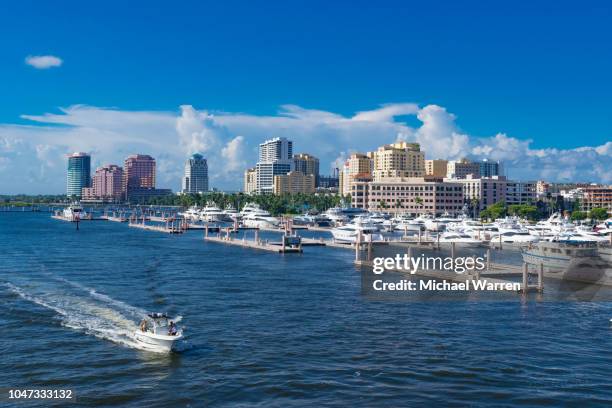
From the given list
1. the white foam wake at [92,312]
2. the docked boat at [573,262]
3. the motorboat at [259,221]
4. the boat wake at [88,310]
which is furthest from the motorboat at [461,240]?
the white foam wake at [92,312]

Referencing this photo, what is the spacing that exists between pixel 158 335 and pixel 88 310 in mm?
12713

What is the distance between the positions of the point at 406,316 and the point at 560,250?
88.5 feet

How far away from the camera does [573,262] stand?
61281 mm

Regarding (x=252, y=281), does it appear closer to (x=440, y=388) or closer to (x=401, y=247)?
(x=440, y=388)

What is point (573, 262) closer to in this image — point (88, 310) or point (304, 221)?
point (88, 310)

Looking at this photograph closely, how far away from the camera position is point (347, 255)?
294 feet

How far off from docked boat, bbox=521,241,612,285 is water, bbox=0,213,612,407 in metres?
11.6

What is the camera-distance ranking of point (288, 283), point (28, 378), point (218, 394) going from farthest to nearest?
1. point (288, 283)
2. point (28, 378)
3. point (218, 394)

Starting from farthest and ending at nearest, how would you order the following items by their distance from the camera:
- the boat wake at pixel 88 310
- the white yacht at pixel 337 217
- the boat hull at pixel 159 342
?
the white yacht at pixel 337 217 < the boat wake at pixel 88 310 < the boat hull at pixel 159 342

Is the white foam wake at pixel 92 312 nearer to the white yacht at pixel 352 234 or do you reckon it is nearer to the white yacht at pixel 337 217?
the white yacht at pixel 352 234

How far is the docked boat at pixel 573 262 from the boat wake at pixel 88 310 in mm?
36246

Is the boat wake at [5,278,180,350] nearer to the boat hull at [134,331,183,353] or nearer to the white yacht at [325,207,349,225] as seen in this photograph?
the boat hull at [134,331,183,353]

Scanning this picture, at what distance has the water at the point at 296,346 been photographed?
94.3ft

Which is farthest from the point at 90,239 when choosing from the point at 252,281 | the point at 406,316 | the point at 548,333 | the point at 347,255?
the point at 548,333
